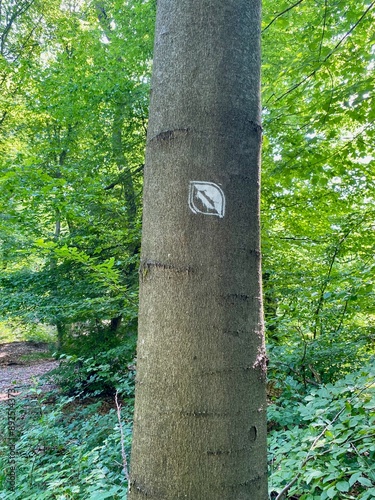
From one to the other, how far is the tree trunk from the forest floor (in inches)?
348

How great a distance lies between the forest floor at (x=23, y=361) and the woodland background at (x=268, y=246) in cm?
414

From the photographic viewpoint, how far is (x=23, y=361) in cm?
1228

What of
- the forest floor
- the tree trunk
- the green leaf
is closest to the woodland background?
the green leaf

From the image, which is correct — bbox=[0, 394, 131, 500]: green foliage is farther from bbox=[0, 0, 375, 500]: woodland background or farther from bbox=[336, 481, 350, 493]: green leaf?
bbox=[336, 481, 350, 493]: green leaf

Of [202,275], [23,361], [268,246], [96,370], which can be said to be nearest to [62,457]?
[96,370]

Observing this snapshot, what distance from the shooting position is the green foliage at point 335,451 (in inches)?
50.1

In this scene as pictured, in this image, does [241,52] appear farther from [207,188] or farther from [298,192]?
[298,192]

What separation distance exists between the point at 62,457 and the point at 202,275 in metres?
2.68

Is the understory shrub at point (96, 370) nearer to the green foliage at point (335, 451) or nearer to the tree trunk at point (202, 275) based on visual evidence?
the green foliage at point (335, 451)

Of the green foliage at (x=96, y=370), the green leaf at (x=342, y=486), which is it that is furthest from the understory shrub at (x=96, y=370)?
→ the green leaf at (x=342, y=486)

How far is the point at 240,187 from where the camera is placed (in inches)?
32.0

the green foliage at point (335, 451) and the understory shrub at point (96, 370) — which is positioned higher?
the green foliage at point (335, 451)

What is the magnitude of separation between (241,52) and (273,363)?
2525 millimetres

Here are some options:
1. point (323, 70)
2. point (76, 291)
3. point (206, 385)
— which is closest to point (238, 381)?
point (206, 385)
